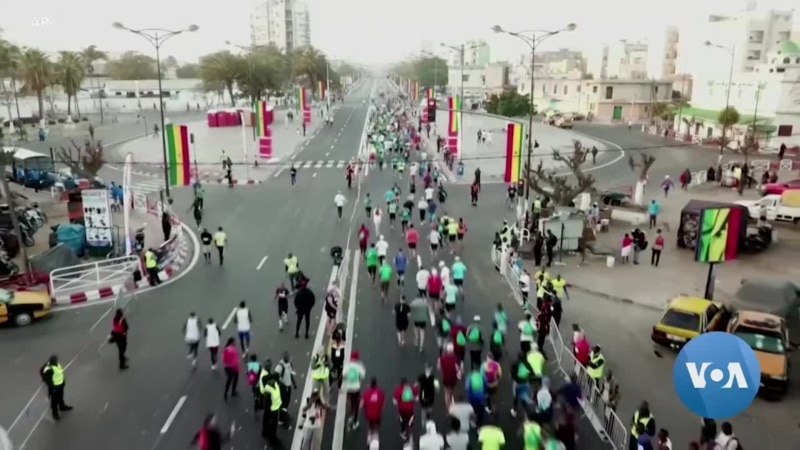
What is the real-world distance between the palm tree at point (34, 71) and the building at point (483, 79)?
8158cm

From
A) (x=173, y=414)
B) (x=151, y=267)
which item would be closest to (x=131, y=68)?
(x=151, y=267)

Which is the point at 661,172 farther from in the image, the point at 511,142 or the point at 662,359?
the point at 662,359

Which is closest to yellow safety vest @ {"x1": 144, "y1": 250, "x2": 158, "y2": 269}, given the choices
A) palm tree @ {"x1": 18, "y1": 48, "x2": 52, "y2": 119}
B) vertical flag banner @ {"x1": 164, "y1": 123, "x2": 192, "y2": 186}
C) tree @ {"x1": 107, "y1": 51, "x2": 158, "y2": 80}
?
vertical flag banner @ {"x1": 164, "y1": 123, "x2": 192, "y2": 186}

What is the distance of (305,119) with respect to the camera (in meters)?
66.7

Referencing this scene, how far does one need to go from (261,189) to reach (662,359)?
25637 millimetres

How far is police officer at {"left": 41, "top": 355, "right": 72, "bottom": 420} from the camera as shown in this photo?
11.6 m

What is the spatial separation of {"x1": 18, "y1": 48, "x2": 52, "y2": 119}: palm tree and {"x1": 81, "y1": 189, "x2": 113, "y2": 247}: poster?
188 feet

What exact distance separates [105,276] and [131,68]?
136m

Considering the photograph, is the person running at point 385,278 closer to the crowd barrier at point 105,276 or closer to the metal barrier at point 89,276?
the crowd barrier at point 105,276

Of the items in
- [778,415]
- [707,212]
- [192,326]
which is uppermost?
[707,212]

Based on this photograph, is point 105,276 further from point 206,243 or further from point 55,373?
point 55,373

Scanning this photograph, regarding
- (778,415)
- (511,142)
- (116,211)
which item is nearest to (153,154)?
(116,211)

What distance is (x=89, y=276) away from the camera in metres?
19.8

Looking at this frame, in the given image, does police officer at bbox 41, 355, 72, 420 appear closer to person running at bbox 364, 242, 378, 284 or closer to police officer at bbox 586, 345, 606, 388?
person running at bbox 364, 242, 378, 284
